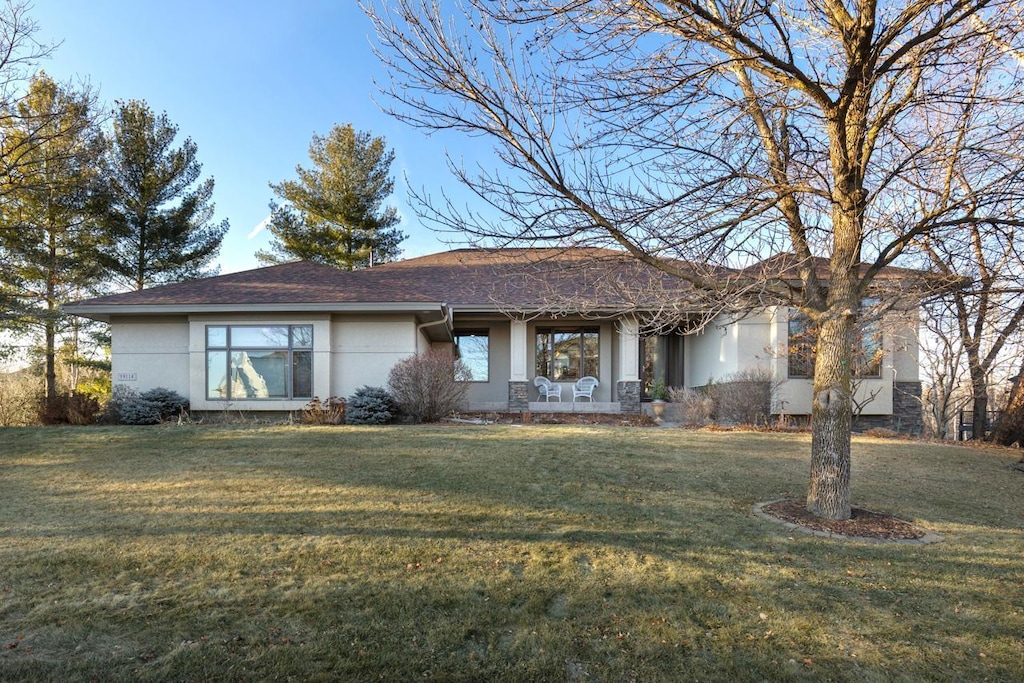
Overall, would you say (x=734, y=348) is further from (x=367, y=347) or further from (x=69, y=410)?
(x=69, y=410)

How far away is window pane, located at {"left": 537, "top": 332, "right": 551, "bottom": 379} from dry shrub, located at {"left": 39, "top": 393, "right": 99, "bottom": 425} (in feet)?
35.8

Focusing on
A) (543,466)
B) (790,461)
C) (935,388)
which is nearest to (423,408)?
(543,466)

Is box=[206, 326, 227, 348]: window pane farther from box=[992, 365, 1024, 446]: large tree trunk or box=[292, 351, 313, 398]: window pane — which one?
box=[992, 365, 1024, 446]: large tree trunk

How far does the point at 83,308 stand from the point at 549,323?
1119cm

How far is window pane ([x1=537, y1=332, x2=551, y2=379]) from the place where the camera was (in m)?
16.3

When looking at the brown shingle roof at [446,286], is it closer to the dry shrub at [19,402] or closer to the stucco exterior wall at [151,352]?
the stucco exterior wall at [151,352]

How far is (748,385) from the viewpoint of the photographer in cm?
1213

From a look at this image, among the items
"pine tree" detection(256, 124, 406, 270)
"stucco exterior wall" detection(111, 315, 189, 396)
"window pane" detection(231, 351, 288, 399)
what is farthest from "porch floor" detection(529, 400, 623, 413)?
"pine tree" detection(256, 124, 406, 270)

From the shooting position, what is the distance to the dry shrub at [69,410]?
11.1 m

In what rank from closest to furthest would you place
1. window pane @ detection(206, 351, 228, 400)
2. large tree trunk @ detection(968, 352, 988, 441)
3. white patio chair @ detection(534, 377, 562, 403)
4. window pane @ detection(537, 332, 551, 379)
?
large tree trunk @ detection(968, 352, 988, 441) < window pane @ detection(206, 351, 228, 400) < white patio chair @ detection(534, 377, 562, 403) < window pane @ detection(537, 332, 551, 379)

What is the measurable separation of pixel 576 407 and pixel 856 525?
963cm

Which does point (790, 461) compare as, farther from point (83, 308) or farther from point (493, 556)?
point (83, 308)

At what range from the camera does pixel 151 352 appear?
40.5 feet

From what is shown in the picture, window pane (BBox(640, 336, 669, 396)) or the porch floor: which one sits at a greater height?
window pane (BBox(640, 336, 669, 396))
